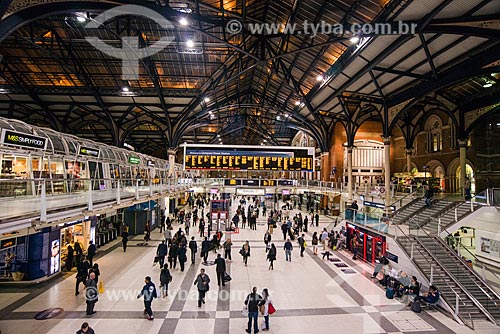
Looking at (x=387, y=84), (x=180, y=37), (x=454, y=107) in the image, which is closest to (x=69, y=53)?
(x=180, y=37)

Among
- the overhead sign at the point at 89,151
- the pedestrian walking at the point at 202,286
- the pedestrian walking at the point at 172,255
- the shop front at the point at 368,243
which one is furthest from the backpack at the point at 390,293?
the overhead sign at the point at 89,151

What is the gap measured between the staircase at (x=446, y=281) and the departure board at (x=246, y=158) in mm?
14886

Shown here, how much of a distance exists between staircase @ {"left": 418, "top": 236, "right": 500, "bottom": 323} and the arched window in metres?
16.7

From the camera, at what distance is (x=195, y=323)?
26.9 ft

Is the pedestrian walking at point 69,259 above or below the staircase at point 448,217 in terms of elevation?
below

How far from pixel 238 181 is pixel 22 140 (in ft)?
69.5

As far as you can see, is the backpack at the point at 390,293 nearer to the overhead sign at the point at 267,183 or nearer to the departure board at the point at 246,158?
the departure board at the point at 246,158

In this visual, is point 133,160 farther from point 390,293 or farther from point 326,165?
point 326,165

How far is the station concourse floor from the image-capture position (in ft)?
26.3

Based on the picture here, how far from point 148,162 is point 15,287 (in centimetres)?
1541

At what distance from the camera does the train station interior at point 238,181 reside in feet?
28.2

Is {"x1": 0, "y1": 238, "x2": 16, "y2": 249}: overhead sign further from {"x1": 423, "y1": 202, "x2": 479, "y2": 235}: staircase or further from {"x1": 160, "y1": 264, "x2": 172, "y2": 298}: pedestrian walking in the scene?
{"x1": 423, "y1": 202, "x2": 479, "y2": 235}: staircase

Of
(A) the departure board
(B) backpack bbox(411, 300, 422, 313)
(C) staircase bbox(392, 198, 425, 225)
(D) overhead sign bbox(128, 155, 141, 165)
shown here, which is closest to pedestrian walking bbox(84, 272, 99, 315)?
(B) backpack bbox(411, 300, 422, 313)

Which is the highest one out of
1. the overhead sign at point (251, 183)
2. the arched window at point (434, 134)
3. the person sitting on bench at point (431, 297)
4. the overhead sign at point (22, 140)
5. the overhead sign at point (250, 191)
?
the arched window at point (434, 134)
